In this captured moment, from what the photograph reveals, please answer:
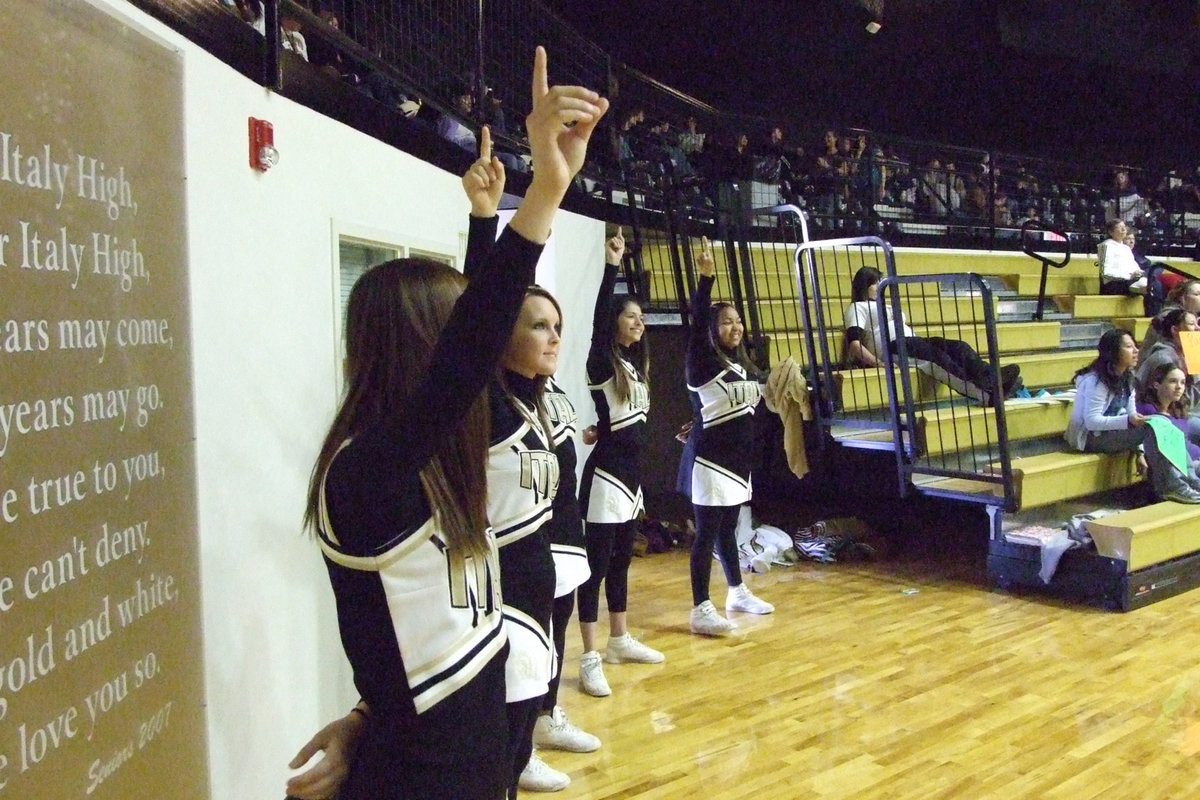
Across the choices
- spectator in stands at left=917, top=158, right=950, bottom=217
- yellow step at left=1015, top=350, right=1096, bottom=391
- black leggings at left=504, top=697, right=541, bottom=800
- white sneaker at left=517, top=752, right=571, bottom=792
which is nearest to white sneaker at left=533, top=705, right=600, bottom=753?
white sneaker at left=517, top=752, right=571, bottom=792

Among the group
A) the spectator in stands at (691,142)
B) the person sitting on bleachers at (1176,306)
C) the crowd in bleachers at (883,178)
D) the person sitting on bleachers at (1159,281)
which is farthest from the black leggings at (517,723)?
the person sitting on bleachers at (1159,281)

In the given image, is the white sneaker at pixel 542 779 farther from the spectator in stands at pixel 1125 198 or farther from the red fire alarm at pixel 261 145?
the spectator in stands at pixel 1125 198

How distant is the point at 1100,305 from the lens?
7516 millimetres

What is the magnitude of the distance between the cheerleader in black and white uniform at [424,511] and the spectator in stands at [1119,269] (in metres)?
7.82

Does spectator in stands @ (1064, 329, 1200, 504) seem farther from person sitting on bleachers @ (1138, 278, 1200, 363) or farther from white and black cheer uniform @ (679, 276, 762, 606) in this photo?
white and black cheer uniform @ (679, 276, 762, 606)

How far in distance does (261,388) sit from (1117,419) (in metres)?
4.45

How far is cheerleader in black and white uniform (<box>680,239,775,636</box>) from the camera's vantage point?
384 cm

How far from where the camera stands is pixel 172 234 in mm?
1612

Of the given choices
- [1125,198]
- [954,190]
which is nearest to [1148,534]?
[954,190]

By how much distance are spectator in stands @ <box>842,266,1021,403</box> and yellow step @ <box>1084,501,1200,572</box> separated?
0.80 m

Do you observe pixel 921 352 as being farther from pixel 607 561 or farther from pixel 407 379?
pixel 407 379

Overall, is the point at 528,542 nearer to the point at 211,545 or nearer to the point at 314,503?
the point at 211,545

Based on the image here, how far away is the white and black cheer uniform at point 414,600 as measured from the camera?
1015 mm

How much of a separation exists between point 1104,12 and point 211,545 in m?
10.3
